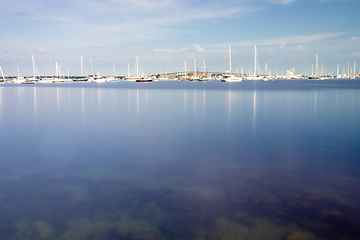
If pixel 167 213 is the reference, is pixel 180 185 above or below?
above

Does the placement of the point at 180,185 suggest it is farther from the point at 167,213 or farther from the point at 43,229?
the point at 43,229

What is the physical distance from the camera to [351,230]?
6344 mm

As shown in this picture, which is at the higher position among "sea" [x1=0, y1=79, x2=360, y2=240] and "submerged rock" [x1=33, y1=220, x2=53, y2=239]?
"sea" [x1=0, y1=79, x2=360, y2=240]

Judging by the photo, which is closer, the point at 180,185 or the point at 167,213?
the point at 167,213

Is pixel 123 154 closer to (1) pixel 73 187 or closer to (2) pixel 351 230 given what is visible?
(1) pixel 73 187

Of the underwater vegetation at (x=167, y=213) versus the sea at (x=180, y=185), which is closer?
the underwater vegetation at (x=167, y=213)

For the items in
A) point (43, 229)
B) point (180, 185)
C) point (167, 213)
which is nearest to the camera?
point (43, 229)

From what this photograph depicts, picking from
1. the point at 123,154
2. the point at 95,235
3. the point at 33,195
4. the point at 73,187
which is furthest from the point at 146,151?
the point at 95,235

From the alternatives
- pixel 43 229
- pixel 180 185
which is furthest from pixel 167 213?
Answer: pixel 43 229

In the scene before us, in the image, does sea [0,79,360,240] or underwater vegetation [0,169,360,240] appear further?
sea [0,79,360,240]

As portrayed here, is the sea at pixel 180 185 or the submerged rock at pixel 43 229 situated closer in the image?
the submerged rock at pixel 43 229

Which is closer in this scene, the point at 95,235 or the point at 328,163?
the point at 95,235

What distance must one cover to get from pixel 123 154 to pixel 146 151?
1.06 metres

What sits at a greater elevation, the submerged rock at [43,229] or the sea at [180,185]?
the sea at [180,185]
